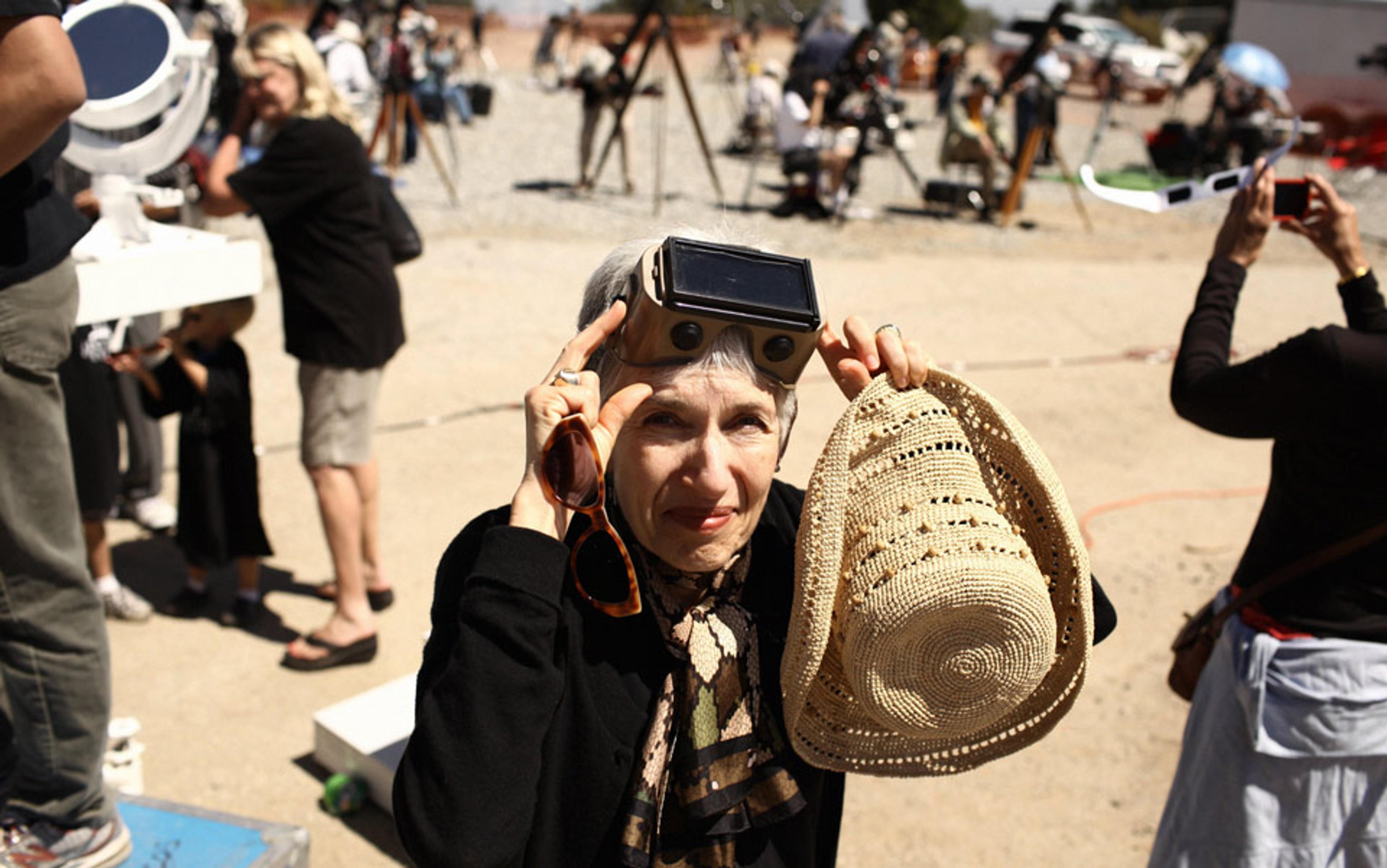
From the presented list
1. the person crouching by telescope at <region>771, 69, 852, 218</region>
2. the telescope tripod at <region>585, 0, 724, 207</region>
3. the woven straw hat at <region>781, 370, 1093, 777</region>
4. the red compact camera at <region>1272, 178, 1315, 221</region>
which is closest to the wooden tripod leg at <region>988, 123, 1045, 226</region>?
the person crouching by telescope at <region>771, 69, 852, 218</region>

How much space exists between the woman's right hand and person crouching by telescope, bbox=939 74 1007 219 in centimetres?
1257

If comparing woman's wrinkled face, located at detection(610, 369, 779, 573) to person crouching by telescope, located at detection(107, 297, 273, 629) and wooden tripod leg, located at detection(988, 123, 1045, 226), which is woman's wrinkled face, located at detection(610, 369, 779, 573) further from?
wooden tripod leg, located at detection(988, 123, 1045, 226)

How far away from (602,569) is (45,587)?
1.36m

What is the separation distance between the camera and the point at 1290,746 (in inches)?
91.5

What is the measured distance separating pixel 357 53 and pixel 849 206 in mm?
5761

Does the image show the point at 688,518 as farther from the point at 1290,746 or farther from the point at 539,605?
the point at 1290,746

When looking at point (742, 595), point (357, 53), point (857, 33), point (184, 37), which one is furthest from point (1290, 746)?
point (857, 33)

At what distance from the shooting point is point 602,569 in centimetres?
164

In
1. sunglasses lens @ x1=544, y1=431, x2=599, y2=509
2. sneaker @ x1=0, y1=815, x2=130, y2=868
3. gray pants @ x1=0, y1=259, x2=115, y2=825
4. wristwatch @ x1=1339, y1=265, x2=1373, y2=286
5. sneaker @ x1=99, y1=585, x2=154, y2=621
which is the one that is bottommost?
sneaker @ x1=99, y1=585, x2=154, y2=621

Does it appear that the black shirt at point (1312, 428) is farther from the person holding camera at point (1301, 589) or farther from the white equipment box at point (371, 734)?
the white equipment box at point (371, 734)

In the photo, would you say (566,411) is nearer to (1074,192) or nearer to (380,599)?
(380,599)

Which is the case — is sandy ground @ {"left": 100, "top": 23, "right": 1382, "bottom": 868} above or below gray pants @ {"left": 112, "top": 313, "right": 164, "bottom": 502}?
A: below

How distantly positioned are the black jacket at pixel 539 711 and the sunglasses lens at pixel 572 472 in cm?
A: 7

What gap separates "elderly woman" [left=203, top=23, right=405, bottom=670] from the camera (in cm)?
372
